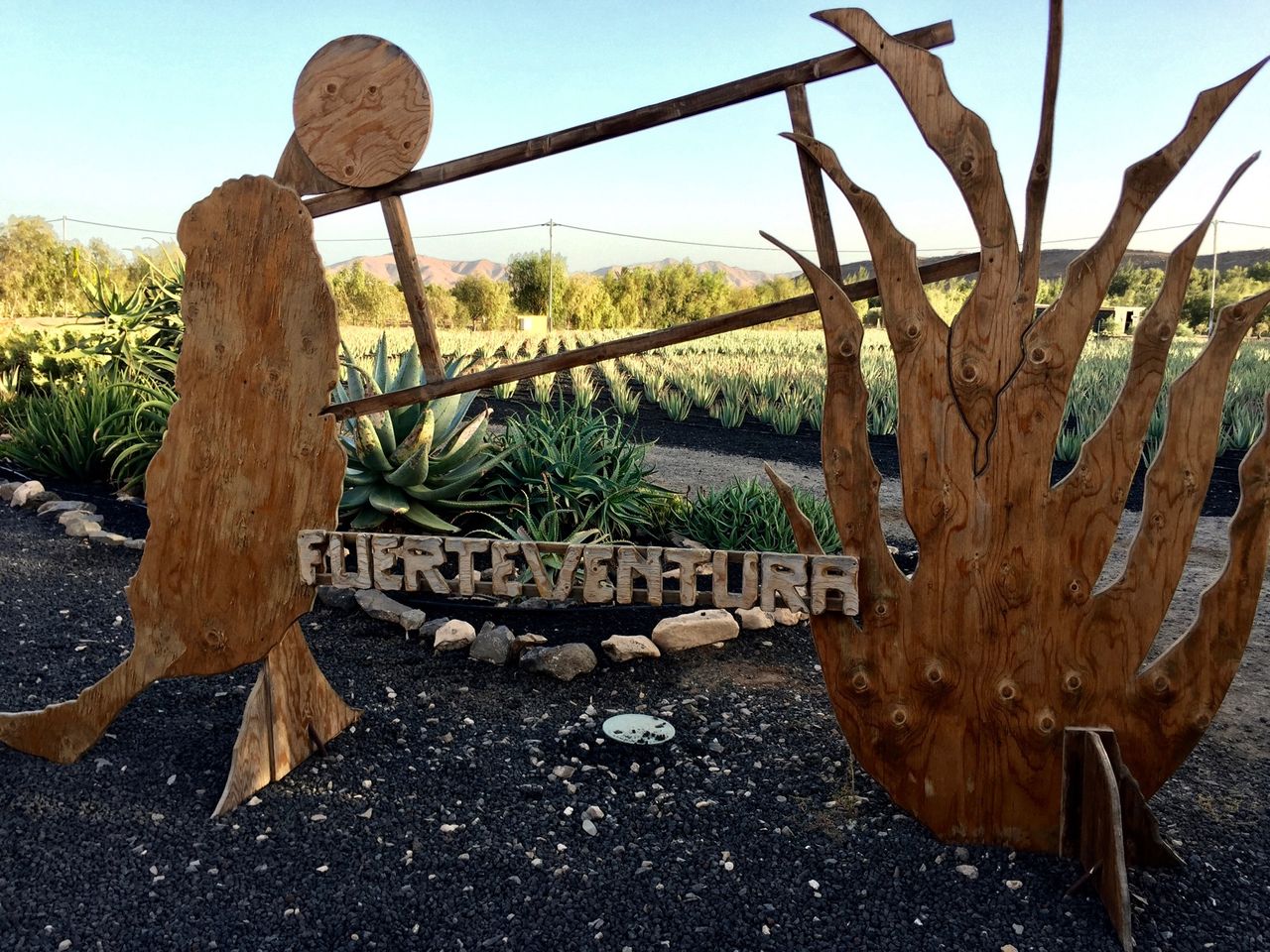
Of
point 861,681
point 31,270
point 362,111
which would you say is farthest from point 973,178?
point 31,270

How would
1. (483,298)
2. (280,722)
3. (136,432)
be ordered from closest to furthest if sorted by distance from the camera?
(280,722), (136,432), (483,298)

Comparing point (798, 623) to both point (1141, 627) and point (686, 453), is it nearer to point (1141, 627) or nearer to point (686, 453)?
point (1141, 627)

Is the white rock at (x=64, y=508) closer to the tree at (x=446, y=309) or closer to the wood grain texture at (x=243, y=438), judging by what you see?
the wood grain texture at (x=243, y=438)

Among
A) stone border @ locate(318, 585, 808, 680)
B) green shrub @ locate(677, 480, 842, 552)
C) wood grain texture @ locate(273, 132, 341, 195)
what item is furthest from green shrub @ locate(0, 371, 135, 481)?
wood grain texture @ locate(273, 132, 341, 195)

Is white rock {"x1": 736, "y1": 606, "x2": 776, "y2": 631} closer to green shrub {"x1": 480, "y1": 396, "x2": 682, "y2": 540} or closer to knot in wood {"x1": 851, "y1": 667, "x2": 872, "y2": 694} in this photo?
green shrub {"x1": 480, "y1": 396, "x2": 682, "y2": 540}

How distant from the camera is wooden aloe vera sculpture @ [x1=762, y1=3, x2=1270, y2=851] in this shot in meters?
2.27

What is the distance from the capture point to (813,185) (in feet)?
7.77

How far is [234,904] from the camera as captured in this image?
7.61 feet

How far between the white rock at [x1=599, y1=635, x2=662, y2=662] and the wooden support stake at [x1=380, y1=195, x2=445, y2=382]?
5.45 feet

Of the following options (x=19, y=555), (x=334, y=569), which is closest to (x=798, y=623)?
(x=334, y=569)

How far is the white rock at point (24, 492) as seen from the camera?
6340 millimetres

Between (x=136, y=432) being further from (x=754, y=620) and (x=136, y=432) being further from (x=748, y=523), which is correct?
(x=754, y=620)

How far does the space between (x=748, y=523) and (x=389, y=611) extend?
1890 millimetres

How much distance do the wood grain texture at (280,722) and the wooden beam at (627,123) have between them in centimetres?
132
